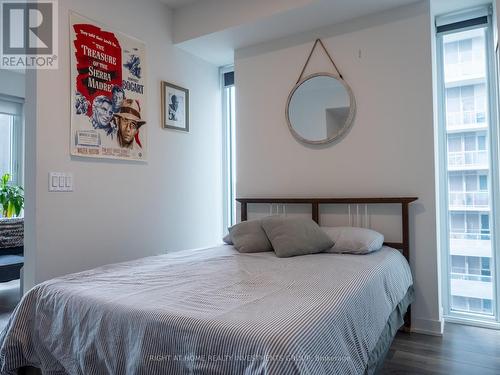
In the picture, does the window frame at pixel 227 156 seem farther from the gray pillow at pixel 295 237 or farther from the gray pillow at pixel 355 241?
the gray pillow at pixel 355 241

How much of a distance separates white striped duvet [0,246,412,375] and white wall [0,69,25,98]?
12.3ft

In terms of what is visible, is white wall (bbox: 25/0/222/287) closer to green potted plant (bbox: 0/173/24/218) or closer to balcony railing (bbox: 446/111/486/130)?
balcony railing (bbox: 446/111/486/130)

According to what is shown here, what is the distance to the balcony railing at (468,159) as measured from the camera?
8.78 feet

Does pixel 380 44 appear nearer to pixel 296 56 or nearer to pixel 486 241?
pixel 296 56

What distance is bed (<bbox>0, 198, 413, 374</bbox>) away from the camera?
104cm

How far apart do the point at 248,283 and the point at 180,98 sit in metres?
2.12

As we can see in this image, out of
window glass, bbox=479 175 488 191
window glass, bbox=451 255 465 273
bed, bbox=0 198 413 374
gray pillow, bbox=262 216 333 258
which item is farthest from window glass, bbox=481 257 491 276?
gray pillow, bbox=262 216 333 258

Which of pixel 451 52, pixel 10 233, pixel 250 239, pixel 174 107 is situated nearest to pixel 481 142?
pixel 451 52

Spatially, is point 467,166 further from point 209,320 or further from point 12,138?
point 12,138

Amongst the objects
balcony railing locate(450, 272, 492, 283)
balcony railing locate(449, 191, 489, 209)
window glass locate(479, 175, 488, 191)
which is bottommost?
balcony railing locate(450, 272, 492, 283)

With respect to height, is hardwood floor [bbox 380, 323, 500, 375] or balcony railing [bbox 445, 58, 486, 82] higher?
balcony railing [bbox 445, 58, 486, 82]

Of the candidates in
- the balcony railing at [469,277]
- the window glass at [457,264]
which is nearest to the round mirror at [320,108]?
the window glass at [457,264]

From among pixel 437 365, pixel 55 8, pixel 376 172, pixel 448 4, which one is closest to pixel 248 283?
pixel 437 365

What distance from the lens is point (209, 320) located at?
111 centimetres
